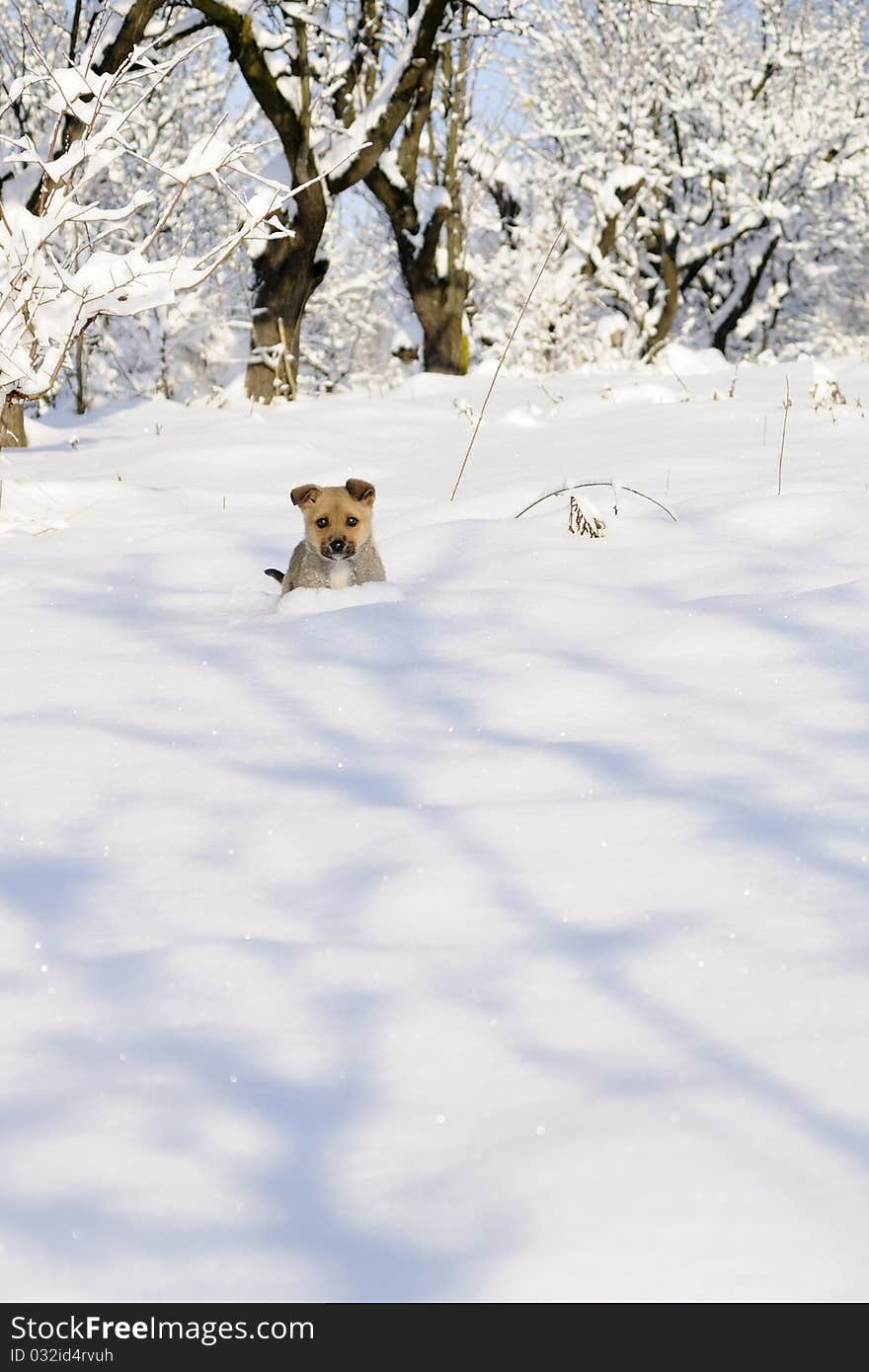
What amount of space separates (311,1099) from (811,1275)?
696mm

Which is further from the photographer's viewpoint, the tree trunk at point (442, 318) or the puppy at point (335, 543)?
the tree trunk at point (442, 318)

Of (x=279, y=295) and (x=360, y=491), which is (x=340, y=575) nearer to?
(x=360, y=491)

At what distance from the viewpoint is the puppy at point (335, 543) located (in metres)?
4.83

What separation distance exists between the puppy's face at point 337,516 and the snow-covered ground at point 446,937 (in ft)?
1.16

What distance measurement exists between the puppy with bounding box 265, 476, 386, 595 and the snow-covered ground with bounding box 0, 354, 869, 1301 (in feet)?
0.83

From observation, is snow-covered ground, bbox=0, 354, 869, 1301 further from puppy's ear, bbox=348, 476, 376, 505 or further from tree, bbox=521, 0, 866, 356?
tree, bbox=521, 0, 866, 356

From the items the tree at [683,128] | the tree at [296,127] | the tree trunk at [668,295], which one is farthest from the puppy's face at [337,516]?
the tree trunk at [668,295]

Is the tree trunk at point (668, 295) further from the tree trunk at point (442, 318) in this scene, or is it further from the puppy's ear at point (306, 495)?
the puppy's ear at point (306, 495)

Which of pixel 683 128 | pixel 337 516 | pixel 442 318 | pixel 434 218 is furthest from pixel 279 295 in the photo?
pixel 683 128

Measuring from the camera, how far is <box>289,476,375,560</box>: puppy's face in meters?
4.90

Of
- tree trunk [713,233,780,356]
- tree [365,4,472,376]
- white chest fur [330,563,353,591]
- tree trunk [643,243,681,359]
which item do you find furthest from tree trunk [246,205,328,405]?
tree trunk [713,233,780,356]

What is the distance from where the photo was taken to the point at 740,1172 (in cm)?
159

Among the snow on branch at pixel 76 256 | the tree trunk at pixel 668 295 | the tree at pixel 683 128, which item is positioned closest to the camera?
the snow on branch at pixel 76 256

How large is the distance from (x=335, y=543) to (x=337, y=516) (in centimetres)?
20
